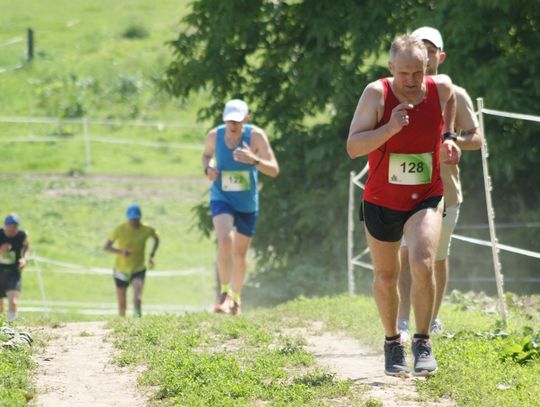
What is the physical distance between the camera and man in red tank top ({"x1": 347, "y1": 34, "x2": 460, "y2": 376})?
7465 millimetres

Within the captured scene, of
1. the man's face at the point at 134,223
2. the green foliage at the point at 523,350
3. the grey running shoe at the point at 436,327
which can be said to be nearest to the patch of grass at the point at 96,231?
the man's face at the point at 134,223

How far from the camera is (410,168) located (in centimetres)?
764

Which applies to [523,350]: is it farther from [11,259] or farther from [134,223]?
[134,223]

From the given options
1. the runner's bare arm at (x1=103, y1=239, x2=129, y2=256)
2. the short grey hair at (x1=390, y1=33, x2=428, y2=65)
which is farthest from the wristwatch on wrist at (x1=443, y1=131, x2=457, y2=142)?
the runner's bare arm at (x1=103, y1=239, x2=129, y2=256)

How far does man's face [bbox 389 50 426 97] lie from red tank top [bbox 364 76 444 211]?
0.11 metres

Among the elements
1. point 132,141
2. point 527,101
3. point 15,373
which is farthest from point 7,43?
point 15,373

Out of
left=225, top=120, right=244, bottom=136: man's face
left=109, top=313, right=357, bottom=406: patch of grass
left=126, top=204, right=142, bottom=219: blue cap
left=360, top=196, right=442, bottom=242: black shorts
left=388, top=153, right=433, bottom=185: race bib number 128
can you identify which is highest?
left=225, top=120, right=244, bottom=136: man's face

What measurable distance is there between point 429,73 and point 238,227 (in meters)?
4.23

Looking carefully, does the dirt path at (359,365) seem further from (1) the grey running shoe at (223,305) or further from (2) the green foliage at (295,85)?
(2) the green foliage at (295,85)

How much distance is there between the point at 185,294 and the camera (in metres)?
27.4

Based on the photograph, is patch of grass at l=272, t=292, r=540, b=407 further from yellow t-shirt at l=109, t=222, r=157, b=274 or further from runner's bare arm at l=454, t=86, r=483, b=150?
yellow t-shirt at l=109, t=222, r=157, b=274

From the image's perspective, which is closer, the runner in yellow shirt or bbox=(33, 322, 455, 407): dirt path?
bbox=(33, 322, 455, 407): dirt path

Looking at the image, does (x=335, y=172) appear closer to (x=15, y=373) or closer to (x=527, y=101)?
(x=527, y=101)

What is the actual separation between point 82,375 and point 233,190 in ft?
14.5
